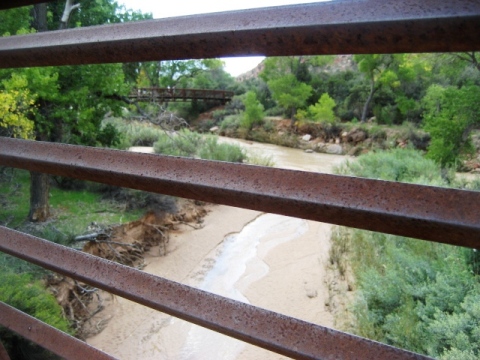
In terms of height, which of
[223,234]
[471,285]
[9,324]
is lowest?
[223,234]

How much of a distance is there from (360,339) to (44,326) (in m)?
0.63

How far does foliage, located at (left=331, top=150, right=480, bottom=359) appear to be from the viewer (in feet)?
9.93

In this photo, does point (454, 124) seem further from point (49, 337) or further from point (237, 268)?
point (49, 337)

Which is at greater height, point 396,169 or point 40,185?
point 40,185

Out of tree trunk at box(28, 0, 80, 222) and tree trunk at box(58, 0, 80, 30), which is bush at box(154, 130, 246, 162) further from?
tree trunk at box(58, 0, 80, 30)

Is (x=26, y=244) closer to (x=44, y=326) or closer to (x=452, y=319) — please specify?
(x=44, y=326)

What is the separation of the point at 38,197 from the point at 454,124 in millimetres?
10948

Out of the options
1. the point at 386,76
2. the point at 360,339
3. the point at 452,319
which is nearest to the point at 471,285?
the point at 452,319

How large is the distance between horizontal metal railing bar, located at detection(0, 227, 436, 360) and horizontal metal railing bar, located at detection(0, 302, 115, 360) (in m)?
0.13

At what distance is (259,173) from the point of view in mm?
549

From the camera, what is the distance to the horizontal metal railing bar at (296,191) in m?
0.43

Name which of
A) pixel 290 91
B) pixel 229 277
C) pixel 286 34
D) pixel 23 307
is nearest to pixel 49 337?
pixel 286 34

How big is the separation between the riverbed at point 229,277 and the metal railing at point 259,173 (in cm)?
483

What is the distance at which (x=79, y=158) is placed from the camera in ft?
2.31
